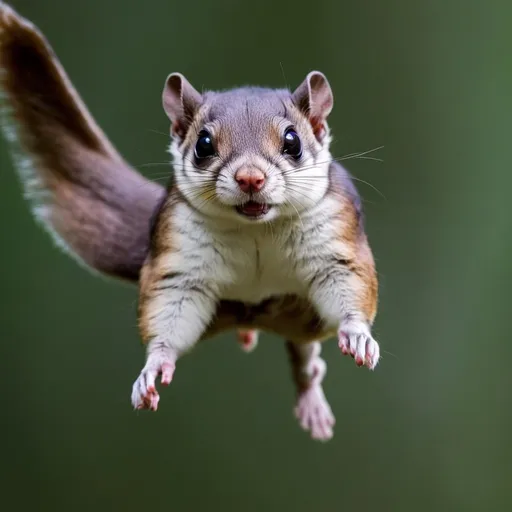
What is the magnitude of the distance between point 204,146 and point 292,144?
5.7 inches

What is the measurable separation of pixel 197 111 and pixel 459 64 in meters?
2.35

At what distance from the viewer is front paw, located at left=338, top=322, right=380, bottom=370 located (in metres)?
1.51

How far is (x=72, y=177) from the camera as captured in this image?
1963 millimetres

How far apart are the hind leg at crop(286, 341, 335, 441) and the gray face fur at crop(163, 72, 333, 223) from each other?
0.72m

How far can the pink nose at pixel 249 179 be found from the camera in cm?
141

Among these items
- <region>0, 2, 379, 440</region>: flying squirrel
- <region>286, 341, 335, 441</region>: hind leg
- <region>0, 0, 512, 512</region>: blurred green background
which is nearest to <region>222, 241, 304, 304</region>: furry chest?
<region>0, 2, 379, 440</region>: flying squirrel

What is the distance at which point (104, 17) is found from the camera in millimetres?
3695

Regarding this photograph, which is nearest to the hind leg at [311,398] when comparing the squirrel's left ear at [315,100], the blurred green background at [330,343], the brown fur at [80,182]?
the brown fur at [80,182]

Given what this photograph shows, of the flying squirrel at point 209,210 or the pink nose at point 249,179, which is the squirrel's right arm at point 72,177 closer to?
the flying squirrel at point 209,210

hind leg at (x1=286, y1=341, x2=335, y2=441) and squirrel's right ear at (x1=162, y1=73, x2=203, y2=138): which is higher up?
squirrel's right ear at (x1=162, y1=73, x2=203, y2=138)

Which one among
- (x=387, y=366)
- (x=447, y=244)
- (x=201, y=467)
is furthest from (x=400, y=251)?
(x=201, y=467)

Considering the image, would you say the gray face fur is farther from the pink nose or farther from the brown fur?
the brown fur

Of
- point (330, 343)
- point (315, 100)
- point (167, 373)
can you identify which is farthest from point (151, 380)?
point (330, 343)

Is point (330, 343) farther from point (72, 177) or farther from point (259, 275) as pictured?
point (259, 275)
